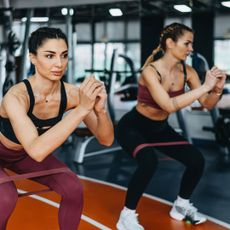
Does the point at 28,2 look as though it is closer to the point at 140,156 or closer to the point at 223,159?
the point at 223,159

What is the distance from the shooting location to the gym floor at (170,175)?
9.25 ft

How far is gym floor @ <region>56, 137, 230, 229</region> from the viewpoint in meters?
2.82

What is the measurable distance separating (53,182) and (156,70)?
0.98 meters

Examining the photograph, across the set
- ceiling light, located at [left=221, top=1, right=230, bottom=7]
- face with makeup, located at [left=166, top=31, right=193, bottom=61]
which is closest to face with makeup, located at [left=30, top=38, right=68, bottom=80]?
face with makeup, located at [left=166, top=31, right=193, bottom=61]

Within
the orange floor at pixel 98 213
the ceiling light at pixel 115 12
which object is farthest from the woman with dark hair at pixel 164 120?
the ceiling light at pixel 115 12

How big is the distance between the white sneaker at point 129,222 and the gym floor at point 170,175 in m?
0.33

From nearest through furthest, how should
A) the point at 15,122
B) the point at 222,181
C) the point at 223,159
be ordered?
the point at 15,122
the point at 222,181
the point at 223,159

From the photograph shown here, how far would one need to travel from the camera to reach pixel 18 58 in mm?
5184

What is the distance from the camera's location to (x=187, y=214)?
2461mm

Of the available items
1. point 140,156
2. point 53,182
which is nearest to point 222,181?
point 140,156

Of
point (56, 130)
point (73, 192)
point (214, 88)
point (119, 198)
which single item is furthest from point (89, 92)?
point (119, 198)

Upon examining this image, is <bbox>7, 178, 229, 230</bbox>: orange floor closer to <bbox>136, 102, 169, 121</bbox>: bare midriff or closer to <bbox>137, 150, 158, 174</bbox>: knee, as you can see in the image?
<bbox>137, 150, 158, 174</bbox>: knee

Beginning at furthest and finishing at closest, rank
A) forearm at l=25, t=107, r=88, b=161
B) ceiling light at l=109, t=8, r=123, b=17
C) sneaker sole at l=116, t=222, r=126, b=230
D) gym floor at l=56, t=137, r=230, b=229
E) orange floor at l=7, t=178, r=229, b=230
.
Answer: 1. ceiling light at l=109, t=8, r=123, b=17
2. gym floor at l=56, t=137, r=230, b=229
3. orange floor at l=7, t=178, r=229, b=230
4. sneaker sole at l=116, t=222, r=126, b=230
5. forearm at l=25, t=107, r=88, b=161

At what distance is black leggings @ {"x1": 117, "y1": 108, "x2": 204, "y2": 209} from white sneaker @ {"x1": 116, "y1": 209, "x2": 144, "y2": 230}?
0.04 m
